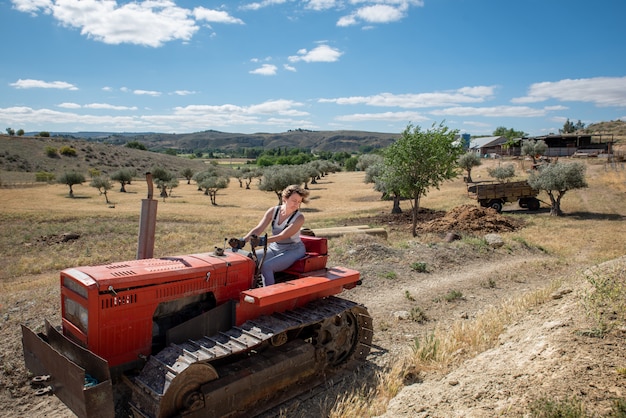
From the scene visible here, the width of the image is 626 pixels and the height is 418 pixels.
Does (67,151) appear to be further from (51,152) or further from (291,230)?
(291,230)

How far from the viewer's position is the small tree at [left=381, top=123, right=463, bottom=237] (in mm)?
20266

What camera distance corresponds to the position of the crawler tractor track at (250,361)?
14.7 feet

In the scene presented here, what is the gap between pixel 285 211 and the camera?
648cm

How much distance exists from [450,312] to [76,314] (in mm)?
6956

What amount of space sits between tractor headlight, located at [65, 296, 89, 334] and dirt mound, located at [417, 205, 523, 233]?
59.5ft

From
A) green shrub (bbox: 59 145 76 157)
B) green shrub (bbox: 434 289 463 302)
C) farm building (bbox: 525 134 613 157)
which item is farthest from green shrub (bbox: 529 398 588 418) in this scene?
green shrub (bbox: 59 145 76 157)

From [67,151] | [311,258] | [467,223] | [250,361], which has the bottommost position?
[467,223]

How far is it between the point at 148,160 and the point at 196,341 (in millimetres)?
91479

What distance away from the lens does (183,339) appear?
17.0 feet

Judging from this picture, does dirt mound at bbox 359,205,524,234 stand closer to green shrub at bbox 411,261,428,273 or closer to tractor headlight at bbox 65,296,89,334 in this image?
green shrub at bbox 411,261,428,273

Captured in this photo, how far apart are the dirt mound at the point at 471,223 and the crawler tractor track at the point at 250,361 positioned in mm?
15381

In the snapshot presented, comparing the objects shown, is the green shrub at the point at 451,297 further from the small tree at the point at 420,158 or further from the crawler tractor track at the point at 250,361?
the small tree at the point at 420,158

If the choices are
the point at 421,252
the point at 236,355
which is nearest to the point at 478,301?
the point at 421,252

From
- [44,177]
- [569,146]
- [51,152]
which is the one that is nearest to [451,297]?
[569,146]
